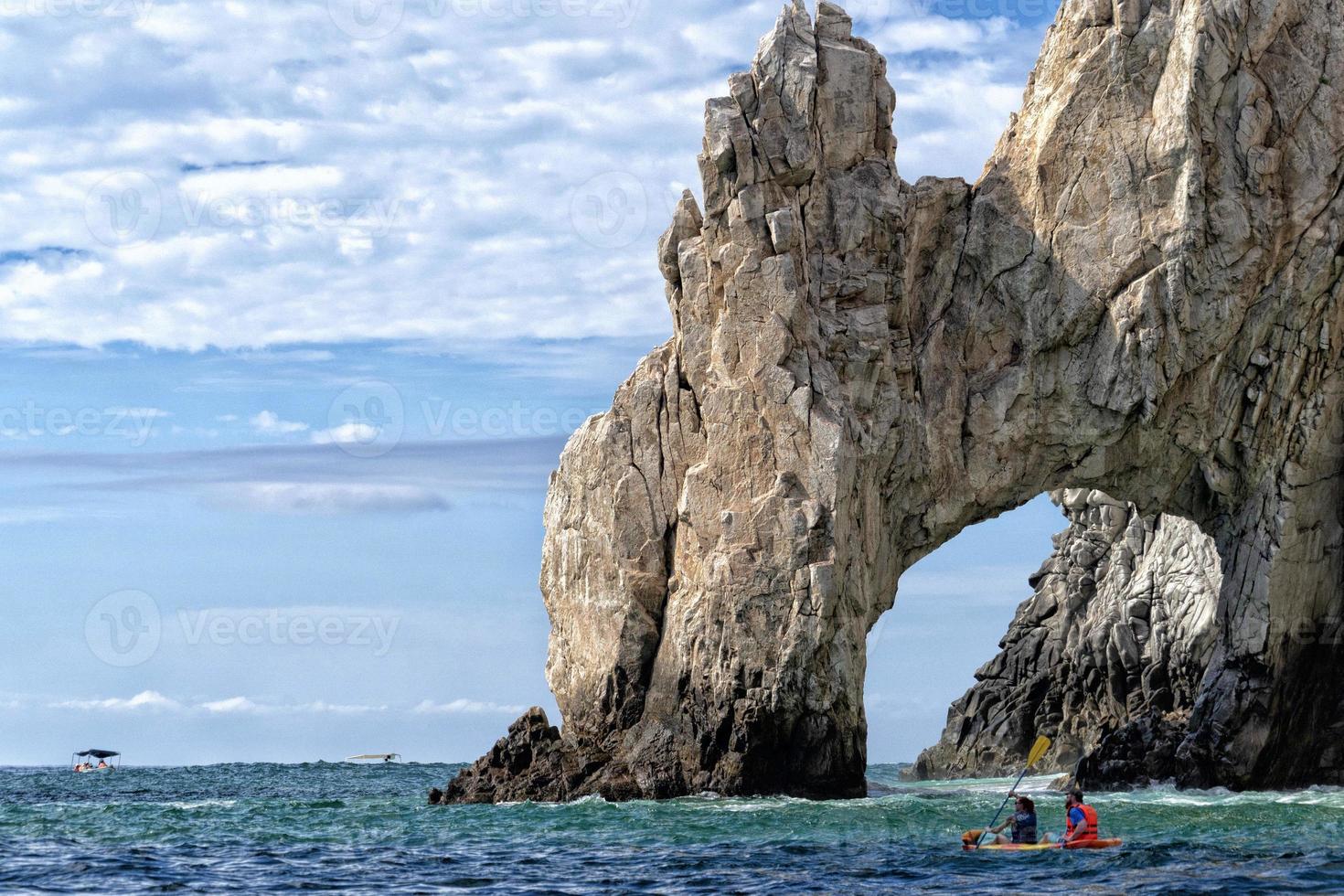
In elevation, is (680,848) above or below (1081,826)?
below

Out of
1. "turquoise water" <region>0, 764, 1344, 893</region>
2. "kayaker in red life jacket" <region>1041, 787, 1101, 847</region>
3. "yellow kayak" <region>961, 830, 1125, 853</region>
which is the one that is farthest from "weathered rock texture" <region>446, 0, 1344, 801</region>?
"kayaker in red life jacket" <region>1041, 787, 1101, 847</region>

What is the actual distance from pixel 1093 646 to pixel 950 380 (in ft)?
61.2

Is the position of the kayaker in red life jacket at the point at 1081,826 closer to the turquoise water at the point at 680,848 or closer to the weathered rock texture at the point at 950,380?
the turquoise water at the point at 680,848

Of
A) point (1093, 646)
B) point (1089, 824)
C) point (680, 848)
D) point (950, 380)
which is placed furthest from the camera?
point (1093, 646)

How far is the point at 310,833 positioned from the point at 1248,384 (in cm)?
2471

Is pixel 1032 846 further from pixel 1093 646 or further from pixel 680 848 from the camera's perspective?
pixel 1093 646

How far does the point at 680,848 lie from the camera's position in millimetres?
26906

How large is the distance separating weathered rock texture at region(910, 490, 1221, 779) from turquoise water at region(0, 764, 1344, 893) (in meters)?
12.8

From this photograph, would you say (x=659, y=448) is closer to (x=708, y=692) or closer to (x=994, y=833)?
(x=708, y=692)

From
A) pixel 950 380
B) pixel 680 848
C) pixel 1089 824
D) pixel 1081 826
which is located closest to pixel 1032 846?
pixel 1081 826

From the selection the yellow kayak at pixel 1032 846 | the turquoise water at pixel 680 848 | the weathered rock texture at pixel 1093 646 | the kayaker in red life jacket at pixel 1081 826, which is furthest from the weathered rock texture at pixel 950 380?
the weathered rock texture at pixel 1093 646

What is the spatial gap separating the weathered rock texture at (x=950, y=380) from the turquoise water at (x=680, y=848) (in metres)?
2.57

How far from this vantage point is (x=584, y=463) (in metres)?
41.5

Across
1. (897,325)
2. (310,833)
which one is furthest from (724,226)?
(310,833)
